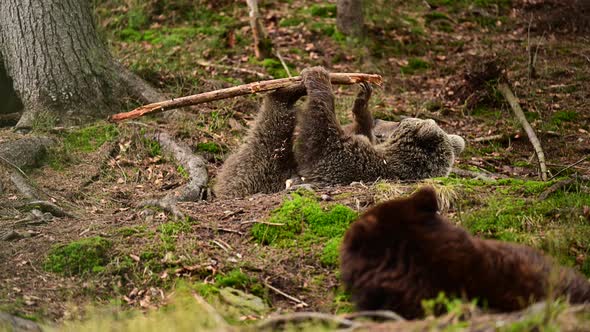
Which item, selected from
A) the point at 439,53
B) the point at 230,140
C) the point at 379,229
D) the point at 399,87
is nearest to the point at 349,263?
the point at 379,229

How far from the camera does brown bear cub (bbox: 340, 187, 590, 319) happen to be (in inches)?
144

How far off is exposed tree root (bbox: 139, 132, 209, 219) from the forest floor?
0.12 m

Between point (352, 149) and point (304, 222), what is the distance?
1.83m

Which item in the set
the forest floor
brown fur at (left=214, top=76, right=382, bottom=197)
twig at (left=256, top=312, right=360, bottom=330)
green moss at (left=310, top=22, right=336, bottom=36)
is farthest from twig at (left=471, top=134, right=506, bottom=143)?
twig at (left=256, top=312, right=360, bottom=330)

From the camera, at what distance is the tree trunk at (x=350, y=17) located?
470 inches

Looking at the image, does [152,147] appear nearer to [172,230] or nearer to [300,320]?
[172,230]

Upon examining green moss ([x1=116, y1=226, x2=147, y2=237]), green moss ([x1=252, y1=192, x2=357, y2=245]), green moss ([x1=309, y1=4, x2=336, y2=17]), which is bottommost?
green moss ([x1=252, y1=192, x2=357, y2=245])

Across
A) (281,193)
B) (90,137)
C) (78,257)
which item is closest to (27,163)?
(90,137)

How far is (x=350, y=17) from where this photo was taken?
11984mm

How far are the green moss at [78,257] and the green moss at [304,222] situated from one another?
4.13ft

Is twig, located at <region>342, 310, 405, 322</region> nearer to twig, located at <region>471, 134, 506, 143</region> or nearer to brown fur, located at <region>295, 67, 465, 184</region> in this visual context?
brown fur, located at <region>295, 67, 465, 184</region>

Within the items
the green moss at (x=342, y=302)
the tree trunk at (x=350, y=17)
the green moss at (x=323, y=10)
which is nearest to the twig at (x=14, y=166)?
the green moss at (x=342, y=302)

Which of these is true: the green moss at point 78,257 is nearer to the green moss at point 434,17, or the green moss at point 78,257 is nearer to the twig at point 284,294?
the twig at point 284,294

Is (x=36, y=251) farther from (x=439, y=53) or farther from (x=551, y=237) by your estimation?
(x=439, y=53)
